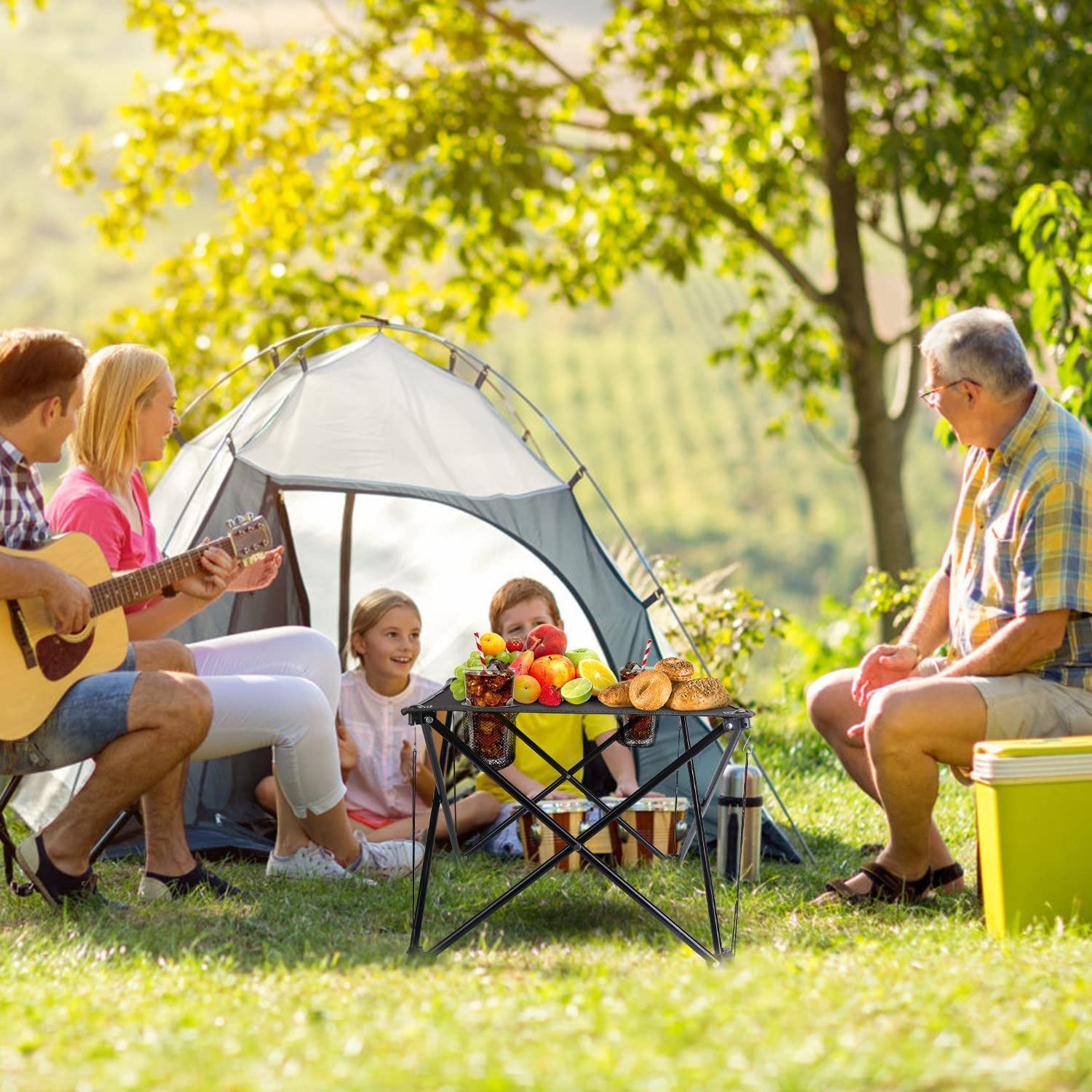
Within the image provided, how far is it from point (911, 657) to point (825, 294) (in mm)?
5339

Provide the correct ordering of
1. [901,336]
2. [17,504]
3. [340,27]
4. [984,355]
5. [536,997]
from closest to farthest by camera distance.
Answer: [536,997], [17,504], [984,355], [901,336], [340,27]

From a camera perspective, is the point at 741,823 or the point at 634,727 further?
the point at 741,823

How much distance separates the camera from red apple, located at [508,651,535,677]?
10.1 ft

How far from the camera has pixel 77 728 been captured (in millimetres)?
3086

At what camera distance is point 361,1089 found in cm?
192

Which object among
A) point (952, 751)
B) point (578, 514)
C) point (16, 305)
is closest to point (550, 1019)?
point (952, 751)

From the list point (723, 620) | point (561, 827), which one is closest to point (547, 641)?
point (561, 827)

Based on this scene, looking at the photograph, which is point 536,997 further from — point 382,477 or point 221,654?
point 382,477

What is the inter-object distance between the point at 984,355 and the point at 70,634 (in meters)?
2.24

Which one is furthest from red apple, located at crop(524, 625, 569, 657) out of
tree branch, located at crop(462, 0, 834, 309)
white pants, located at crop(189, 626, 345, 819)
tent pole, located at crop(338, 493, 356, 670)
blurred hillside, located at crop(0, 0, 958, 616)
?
blurred hillside, located at crop(0, 0, 958, 616)

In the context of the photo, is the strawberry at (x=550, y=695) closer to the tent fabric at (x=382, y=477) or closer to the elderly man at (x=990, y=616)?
the elderly man at (x=990, y=616)

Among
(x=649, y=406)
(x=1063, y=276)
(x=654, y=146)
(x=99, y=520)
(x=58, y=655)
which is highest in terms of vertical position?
(x=649, y=406)

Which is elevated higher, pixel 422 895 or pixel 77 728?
pixel 77 728

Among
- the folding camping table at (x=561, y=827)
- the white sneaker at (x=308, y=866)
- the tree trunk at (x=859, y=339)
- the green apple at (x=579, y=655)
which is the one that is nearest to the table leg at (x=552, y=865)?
the folding camping table at (x=561, y=827)
